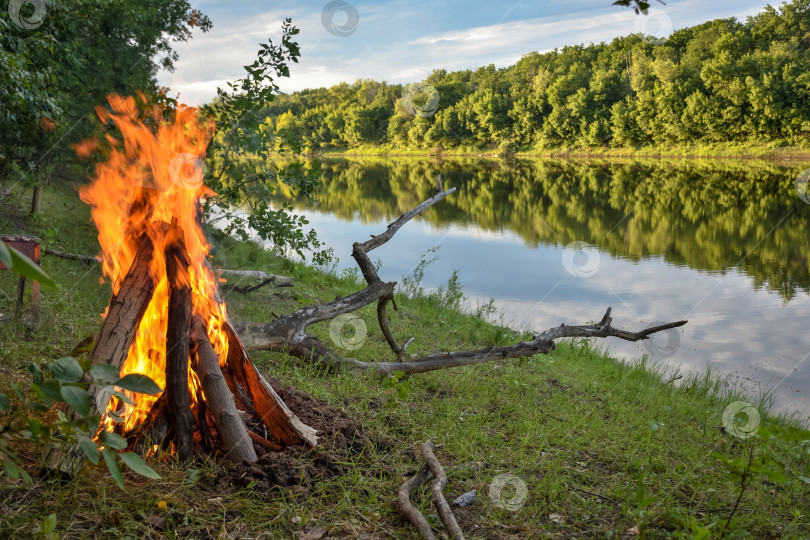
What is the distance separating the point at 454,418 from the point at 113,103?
3609 millimetres

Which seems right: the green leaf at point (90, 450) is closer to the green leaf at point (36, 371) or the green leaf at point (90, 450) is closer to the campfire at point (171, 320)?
the green leaf at point (36, 371)

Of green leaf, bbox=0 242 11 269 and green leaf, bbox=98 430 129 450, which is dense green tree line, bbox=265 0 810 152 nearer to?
green leaf, bbox=98 430 129 450

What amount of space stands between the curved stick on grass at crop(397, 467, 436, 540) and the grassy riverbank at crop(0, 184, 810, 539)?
0.08m

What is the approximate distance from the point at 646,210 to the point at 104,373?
27.3 metres

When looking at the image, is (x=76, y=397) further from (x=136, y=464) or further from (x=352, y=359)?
(x=352, y=359)

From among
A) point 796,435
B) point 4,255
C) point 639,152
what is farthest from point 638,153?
point 4,255

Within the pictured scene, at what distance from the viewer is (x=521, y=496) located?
3.94 meters

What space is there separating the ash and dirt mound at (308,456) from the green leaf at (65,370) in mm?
1844

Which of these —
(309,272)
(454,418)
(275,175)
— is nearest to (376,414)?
(454,418)

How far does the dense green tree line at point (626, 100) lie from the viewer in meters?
47.7

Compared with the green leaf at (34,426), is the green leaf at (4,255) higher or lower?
higher

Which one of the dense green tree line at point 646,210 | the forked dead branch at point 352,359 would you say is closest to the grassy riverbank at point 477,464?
the forked dead branch at point 352,359

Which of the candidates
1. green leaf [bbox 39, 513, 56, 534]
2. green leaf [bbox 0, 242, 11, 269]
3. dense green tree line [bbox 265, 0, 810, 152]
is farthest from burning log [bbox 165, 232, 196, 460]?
dense green tree line [bbox 265, 0, 810, 152]

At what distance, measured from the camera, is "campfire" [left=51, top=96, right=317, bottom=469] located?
12.6ft
